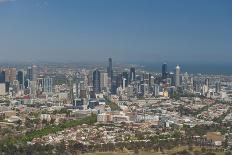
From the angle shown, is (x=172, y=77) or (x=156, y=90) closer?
(x=156, y=90)

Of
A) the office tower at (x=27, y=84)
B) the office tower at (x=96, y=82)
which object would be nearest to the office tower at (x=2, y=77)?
the office tower at (x=27, y=84)

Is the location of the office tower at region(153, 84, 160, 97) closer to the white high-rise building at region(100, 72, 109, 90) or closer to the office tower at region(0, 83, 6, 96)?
the white high-rise building at region(100, 72, 109, 90)

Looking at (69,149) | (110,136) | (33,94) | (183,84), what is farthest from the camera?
(183,84)

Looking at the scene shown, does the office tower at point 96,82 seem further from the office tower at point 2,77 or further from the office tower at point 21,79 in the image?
the office tower at point 2,77

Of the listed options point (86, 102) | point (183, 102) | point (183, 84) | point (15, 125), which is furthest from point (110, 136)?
point (183, 84)

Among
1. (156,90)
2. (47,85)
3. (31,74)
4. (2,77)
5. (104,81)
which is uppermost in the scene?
(31,74)

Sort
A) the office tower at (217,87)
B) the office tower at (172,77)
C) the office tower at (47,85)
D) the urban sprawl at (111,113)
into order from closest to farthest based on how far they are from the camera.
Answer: the urban sprawl at (111,113)
the office tower at (47,85)
the office tower at (217,87)
the office tower at (172,77)

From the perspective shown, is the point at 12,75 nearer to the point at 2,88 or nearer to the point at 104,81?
the point at 2,88

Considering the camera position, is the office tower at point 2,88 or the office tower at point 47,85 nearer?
the office tower at point 2,88

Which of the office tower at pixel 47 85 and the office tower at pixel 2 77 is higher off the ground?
the office tower at pixel 2 77

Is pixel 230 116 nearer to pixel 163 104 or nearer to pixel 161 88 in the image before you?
pixel 163 104

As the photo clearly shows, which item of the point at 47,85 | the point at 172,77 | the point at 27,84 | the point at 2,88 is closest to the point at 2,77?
the point at 2,88
